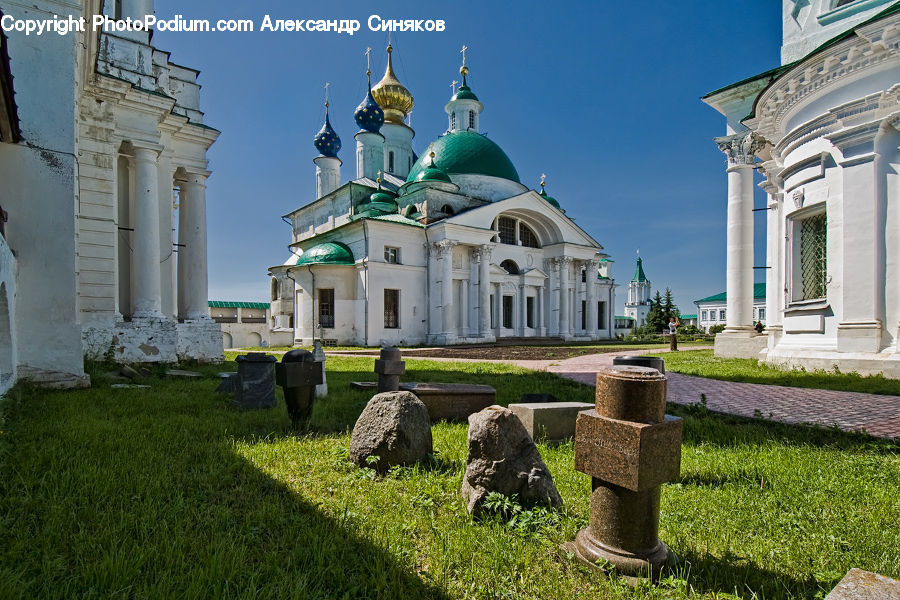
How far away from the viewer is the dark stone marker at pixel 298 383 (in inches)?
195

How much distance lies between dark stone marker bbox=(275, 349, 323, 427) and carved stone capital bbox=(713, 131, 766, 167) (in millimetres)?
13814

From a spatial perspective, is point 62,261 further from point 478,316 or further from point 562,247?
point 562,247

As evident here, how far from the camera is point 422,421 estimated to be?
12.9 feet

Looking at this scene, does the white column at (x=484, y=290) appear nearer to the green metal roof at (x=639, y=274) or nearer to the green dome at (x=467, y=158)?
the green dome at (x=467, y=158)

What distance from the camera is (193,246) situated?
1364 cm

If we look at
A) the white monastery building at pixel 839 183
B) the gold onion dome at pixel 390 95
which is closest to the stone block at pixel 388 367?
the white monastery building at pixel 839 183

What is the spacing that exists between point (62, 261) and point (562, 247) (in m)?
28.0

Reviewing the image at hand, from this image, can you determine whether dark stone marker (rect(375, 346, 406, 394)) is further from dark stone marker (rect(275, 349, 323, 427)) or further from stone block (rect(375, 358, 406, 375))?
dark stone marker (rect(275, 349, 323, 427))

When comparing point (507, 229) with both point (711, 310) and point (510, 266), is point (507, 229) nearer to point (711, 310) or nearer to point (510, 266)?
point (510, 266)

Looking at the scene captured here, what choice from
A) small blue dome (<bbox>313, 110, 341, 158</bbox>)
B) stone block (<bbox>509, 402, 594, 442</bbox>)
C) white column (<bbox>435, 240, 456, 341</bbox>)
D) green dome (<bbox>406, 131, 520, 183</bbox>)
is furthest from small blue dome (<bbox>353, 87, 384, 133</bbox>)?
stone block (<bbox>509, 402, 594, 442</bbox>)

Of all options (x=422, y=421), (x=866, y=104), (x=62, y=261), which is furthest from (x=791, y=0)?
(x=62, y=261)

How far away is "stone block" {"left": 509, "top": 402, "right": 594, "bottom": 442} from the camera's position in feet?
15.5

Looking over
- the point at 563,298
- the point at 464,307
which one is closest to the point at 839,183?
the point at 464,307

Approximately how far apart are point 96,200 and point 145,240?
4.05ft
